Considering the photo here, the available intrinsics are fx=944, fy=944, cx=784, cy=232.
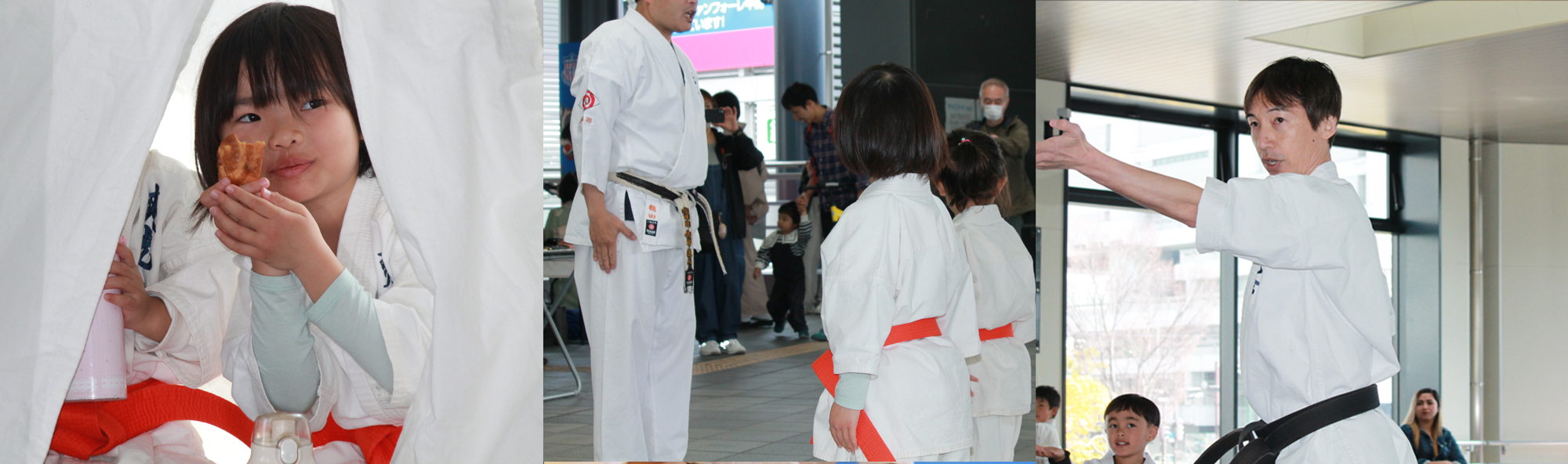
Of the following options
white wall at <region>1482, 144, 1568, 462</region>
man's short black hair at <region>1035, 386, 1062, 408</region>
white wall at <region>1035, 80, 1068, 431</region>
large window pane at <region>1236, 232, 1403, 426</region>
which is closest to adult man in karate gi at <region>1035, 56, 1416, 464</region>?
man's short black hair at <region>1035, 386, 1062, 408</region>

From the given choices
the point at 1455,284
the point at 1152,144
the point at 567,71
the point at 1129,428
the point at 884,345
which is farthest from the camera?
the point at 1455,284

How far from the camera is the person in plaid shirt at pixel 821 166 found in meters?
2.44

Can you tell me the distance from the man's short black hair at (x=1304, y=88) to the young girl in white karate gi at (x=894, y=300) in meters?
0.57

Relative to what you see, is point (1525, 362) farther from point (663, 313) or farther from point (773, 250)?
point (663, 313)

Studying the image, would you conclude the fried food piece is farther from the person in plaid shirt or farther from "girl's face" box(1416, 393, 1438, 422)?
"girl's face" box(1416, 393, 1438, 422)

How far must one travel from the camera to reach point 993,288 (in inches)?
85.6

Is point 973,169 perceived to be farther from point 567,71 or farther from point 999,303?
point 567,71

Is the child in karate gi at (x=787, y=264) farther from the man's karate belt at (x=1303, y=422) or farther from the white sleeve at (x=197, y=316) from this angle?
the white sleeve at (x=197, y=316)

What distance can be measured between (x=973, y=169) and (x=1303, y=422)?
905mm

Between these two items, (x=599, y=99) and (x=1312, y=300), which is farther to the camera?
(x=599, y=99)

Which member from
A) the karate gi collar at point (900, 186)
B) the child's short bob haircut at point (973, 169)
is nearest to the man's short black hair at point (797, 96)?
the child's short bob haircut at point (973, 169)

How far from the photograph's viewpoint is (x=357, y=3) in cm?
80

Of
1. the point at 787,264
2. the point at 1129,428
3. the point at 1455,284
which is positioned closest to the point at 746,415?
the point at 787,264

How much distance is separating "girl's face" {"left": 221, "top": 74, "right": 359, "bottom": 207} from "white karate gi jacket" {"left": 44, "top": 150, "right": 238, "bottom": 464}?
0.15 metres
